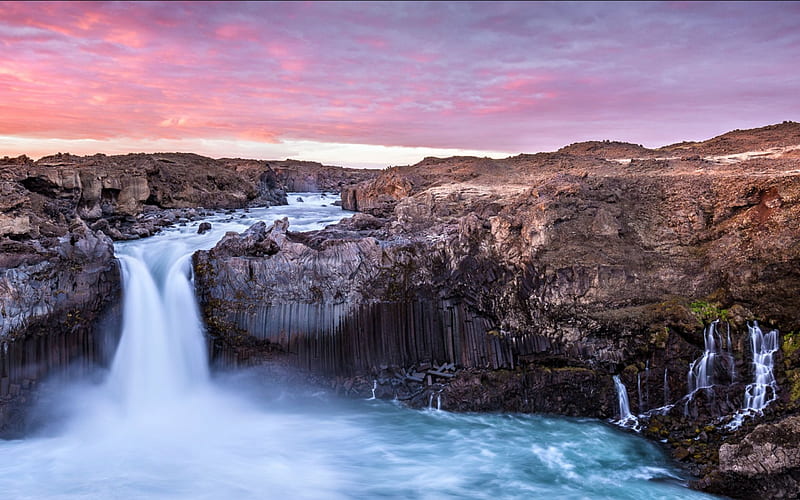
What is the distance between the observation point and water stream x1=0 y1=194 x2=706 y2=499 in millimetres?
9836

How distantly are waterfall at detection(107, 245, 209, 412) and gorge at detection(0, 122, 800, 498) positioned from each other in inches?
12.9

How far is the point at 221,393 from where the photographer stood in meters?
13.2

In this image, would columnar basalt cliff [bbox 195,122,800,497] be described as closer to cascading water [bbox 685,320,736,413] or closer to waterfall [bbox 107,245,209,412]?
cascading water [bbox 685,320,736,413]

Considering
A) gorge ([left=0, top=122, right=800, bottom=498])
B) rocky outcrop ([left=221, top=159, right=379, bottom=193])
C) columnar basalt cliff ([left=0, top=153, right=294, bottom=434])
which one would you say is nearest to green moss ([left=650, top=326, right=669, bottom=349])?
gorge ([left=0, top=122, right=800, bottom=498])

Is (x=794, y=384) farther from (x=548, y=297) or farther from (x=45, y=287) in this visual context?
(x=45, y=287)

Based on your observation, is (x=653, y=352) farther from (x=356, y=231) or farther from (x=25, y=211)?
(x=25, y=211)

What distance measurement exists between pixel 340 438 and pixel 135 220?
13755 mm

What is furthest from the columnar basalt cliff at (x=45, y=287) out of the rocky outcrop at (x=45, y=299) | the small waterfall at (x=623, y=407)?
the small waterfall at (x=623, y=407)

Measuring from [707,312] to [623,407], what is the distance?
115 inches

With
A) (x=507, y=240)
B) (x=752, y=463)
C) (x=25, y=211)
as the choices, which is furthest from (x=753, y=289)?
(x=25, y=211)

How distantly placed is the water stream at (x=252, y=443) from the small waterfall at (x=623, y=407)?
40 cm

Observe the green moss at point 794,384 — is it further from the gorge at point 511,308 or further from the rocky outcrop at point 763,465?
the rocky outcrop at point 763,465

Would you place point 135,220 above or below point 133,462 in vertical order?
above

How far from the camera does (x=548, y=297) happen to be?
13.0 meters
